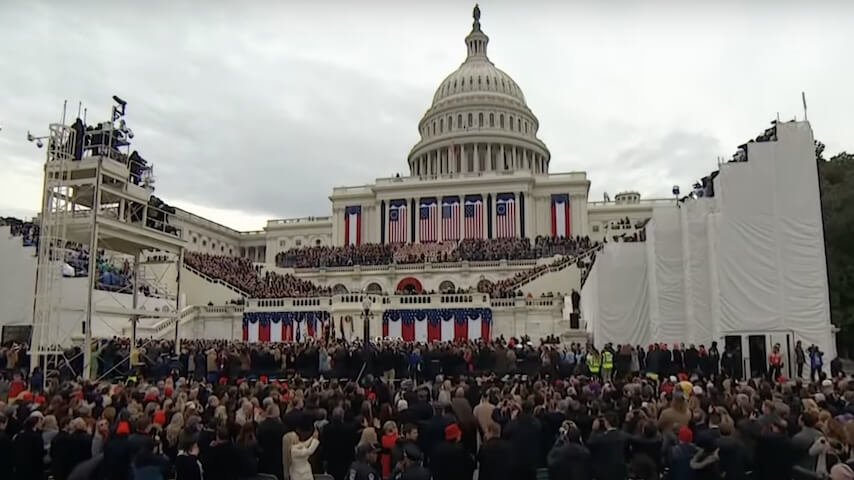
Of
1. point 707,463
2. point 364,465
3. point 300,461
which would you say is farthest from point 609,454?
point 300,461

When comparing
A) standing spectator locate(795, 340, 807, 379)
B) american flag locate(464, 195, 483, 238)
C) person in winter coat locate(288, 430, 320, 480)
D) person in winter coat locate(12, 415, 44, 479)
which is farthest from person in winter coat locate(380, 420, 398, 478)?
american flag locate(464, 195, 483, 238)

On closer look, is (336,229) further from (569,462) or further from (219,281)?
(569,462)

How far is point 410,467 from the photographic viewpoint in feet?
25.7

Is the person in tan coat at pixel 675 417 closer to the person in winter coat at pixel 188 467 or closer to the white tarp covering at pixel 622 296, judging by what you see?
the person in winter coat at pixel 188 467

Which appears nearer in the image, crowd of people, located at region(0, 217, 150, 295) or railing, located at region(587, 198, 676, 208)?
crowd of people, located at region(0, 217, 150, 295)

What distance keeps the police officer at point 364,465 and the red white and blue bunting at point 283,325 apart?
34.2 meters

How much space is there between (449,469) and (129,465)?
417cm

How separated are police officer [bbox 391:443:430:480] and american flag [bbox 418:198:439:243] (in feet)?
223

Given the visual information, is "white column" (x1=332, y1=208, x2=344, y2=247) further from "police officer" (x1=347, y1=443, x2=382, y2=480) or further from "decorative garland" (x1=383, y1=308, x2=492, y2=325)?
"police officer" (x1=347, y1=443, x2=382, y2=480)

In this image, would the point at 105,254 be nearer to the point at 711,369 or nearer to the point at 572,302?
the point at 572,302

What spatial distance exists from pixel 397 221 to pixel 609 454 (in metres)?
70.2

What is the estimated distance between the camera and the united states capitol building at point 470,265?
25391 millimetres

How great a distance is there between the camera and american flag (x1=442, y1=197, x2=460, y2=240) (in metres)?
75.8

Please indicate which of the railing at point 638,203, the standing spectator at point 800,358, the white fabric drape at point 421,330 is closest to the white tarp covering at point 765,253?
the standing spectator at point 800,358
